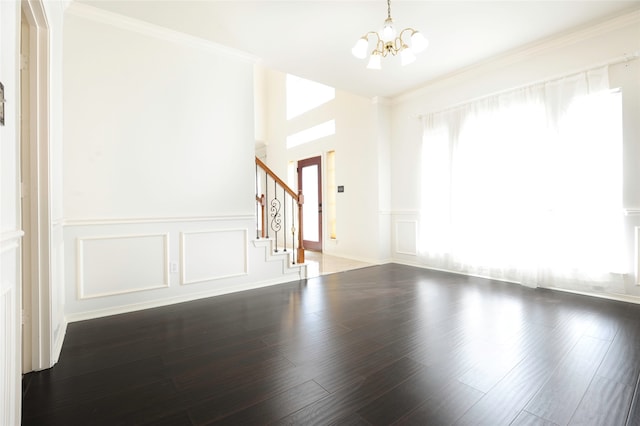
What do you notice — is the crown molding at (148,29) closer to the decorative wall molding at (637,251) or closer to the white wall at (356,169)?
the white wall at (356,169)

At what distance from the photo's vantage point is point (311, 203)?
706cm

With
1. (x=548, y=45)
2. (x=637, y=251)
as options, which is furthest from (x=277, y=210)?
(x=637, y=251)

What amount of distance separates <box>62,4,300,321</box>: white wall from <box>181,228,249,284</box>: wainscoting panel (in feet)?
0.04

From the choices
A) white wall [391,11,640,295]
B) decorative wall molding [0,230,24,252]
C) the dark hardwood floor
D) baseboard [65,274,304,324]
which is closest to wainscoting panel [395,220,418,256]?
white wall [391,11,640,295]

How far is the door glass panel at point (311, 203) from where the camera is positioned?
6902 mm

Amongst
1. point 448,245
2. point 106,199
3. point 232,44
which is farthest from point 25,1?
point 448,245

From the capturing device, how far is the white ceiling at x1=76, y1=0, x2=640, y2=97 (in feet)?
9.43

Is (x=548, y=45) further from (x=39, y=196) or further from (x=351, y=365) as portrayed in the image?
(x=39, y=196)

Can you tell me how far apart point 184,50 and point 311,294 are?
10.2ft

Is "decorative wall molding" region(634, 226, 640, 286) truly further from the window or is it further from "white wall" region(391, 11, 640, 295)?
the window

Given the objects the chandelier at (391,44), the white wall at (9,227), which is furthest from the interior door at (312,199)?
the white wall at (9,227)

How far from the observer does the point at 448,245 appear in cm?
460

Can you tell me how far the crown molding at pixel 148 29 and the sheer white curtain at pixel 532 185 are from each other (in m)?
3.17

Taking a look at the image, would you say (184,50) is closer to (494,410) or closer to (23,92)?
(23,92)
